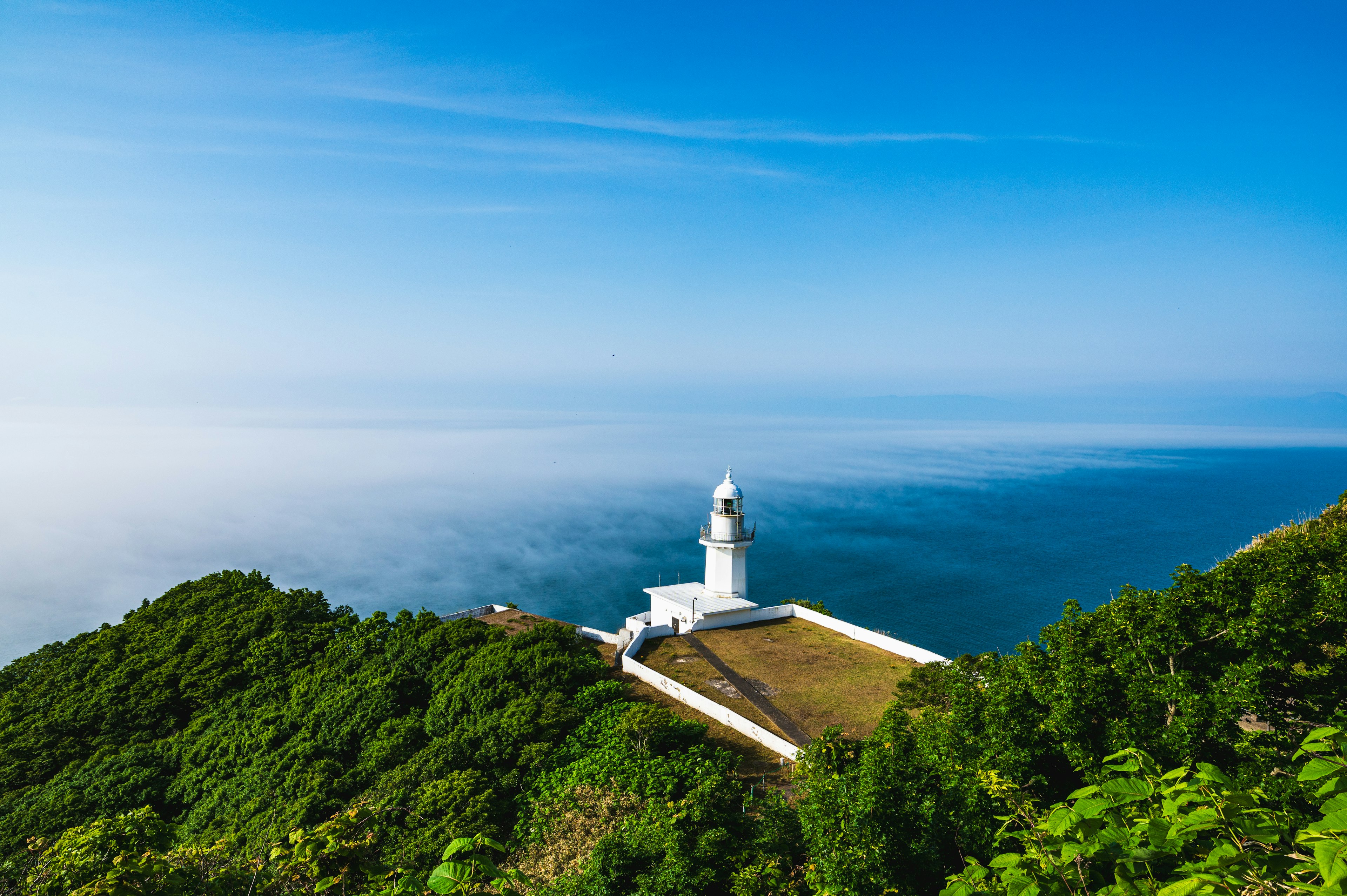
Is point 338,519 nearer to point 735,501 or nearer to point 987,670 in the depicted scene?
point 735,501

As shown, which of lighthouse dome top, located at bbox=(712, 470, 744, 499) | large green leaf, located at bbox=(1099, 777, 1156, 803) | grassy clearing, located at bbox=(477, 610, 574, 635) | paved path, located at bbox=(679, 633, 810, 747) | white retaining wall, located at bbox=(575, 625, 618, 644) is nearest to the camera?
large green leaf, located at bbox=(1099, 777, 1156, 803)

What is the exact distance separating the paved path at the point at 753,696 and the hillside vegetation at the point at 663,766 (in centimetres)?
283

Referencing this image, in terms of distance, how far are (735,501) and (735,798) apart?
18906mm

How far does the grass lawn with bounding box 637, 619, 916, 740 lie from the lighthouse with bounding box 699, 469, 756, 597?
2772 millimetres

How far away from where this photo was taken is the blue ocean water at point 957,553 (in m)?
60.4

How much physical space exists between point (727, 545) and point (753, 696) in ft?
35.6

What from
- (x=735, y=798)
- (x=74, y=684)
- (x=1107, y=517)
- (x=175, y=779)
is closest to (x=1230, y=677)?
(x=735, y=798)

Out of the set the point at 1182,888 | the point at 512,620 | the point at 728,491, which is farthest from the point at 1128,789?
the point at 512,620

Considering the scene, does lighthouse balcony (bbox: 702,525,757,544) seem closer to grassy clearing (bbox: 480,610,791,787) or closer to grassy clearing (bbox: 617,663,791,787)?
grassy clearing (bbox: 480,610,791,787)

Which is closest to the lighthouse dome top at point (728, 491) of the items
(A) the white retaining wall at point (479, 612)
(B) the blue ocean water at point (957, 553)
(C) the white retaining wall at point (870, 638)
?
(C) the white retaining wall at point (870, 638)

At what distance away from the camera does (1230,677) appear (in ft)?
37.6

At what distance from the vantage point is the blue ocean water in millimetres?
60406

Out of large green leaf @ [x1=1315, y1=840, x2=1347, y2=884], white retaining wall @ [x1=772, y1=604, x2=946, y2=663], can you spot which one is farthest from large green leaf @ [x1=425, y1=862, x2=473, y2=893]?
white retaining wall @ [x1=772, y1=604, x2=946, y2=663]

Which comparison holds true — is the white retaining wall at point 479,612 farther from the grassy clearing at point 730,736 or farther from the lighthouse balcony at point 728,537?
the lighthouse balcony at point 728,537
